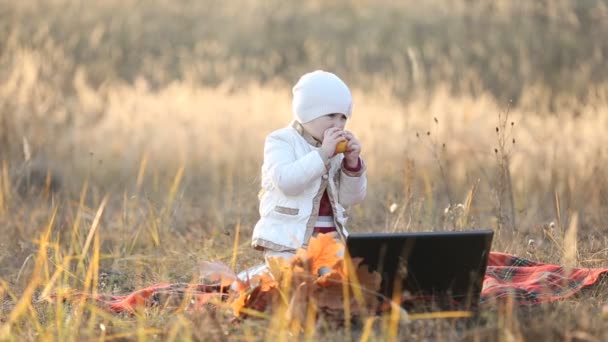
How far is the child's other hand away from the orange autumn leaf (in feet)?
1.79

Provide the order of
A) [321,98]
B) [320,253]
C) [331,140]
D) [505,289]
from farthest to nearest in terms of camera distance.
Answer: [505,289], [321,98], [331,140], [320,253]

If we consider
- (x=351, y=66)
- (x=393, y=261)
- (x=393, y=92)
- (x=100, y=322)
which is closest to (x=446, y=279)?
(x=393, y=261)

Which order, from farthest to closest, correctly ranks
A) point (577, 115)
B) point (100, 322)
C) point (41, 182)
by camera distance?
point (577, 115) → point (41, 182) → point (100, 322)

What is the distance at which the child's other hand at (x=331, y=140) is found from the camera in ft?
14.5

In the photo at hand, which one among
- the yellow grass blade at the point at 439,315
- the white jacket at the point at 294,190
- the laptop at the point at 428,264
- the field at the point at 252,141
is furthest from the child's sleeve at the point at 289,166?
the yellow grass blade at the point at 439,315

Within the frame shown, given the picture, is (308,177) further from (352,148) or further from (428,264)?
(428,264)

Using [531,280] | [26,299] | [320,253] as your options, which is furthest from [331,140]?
[26,299]

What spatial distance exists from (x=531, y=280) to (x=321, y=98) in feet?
4.20

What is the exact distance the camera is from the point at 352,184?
4.68 metres

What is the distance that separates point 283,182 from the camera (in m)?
4.50

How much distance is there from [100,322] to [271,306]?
0.82 m

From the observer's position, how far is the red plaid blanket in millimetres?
4539

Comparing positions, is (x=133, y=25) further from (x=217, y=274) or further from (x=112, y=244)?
(x=217, y=274)

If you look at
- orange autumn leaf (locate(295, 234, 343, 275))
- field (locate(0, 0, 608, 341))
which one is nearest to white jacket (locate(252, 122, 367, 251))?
field (locate(0, 0, 608, 341))
